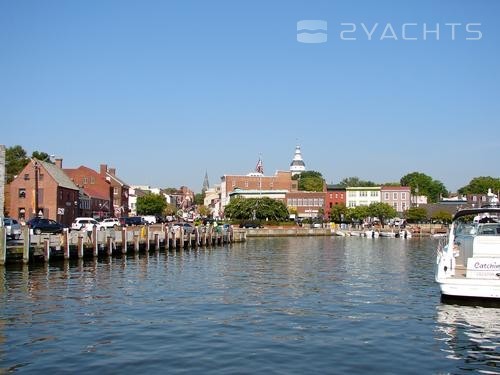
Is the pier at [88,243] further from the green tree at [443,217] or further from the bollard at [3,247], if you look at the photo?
the green tree at [443,217]

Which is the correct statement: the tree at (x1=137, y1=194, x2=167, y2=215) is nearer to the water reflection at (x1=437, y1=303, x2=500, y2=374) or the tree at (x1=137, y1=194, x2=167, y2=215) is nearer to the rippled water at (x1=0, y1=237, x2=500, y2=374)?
the rippled water at (x1=0, y1=237, x2=500, y2=374)

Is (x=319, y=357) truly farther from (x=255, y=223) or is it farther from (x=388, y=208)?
(x=388, y=208)

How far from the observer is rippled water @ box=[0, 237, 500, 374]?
1669 cm

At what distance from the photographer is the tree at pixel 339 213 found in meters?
164

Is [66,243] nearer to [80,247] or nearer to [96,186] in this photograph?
[80,247]

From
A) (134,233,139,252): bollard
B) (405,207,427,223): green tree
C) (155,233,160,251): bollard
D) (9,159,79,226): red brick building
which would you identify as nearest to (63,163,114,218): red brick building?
(9,159,79,226): red brick building

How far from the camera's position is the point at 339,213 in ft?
539

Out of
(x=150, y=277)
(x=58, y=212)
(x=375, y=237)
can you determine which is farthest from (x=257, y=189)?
(x=150, y=277)

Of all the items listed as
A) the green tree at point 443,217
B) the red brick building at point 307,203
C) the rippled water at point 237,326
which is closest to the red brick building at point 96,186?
the red brick building at point 307,203

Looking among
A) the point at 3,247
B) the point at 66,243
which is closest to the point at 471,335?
the point at 3,247

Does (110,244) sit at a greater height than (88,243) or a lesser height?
lesser

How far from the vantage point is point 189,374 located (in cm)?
1558

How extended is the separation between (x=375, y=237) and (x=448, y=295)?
92759 millimetres

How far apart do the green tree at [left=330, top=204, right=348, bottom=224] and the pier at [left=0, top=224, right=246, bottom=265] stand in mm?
95015
